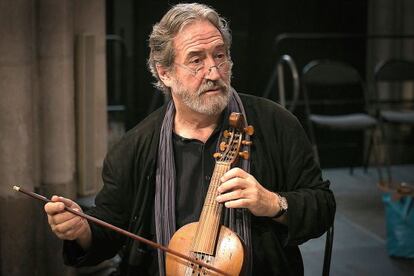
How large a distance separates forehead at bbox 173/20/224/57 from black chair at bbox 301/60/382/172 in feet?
10.3

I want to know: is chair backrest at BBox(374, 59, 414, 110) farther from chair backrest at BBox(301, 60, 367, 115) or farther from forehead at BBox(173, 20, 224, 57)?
forehead at BBox(173, 20, 224, 57)

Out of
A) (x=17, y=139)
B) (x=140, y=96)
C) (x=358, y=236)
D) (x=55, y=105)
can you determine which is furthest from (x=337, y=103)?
(x=17, y=139)

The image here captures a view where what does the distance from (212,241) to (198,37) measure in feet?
2.05

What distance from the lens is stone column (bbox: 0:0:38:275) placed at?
9.84 ft

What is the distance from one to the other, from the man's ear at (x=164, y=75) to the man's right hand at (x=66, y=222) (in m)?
0.52

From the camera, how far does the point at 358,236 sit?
174 inches

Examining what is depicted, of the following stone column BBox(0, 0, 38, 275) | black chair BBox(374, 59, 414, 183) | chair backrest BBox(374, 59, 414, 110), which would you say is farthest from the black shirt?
chair backrest BBox(374, 59, 414, 110)

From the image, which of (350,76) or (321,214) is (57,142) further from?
(350,76)

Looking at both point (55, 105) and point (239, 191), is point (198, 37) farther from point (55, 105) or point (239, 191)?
point (55, 105)

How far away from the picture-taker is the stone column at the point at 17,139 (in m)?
3.00

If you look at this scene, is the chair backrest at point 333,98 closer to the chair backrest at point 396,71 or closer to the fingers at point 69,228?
the chair backrest at point 396,71

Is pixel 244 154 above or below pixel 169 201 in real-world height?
above

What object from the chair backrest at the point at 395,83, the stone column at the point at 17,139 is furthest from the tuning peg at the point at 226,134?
the chair backrest at the point at 395,83

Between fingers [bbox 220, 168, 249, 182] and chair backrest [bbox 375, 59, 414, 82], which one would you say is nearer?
fingers [bbox 220, 168, 249, 182]
